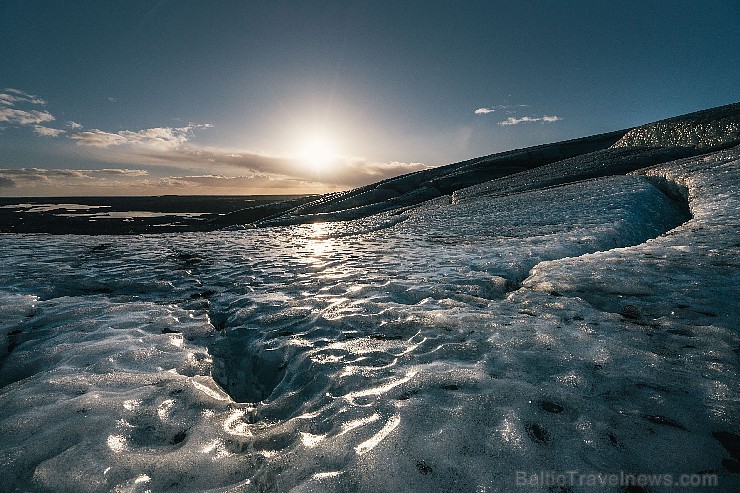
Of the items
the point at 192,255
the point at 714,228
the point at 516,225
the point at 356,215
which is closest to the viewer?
the point at 714,228

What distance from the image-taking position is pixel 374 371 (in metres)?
3.97

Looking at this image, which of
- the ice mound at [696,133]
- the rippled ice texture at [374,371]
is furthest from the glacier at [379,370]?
the ice mound at [696,133]

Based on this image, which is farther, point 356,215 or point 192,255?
point 356,215

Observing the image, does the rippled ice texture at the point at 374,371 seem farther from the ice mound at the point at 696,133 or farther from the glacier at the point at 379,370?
the ice mound at the point at 696,133

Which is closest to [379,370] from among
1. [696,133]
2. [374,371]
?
[374,371]

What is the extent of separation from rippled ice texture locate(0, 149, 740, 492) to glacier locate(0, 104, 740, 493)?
23 mm

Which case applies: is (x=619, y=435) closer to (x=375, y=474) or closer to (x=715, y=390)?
(x=715, y=390)

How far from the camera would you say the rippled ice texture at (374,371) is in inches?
106

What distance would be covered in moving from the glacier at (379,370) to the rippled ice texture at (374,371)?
0.02 meters

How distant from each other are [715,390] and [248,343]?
17.0 feet

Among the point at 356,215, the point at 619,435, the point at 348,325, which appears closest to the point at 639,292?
the point at 619,435

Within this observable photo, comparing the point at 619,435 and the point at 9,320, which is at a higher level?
the point at 9,320

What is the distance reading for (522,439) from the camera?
2.79 m

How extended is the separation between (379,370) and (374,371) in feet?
0.19
